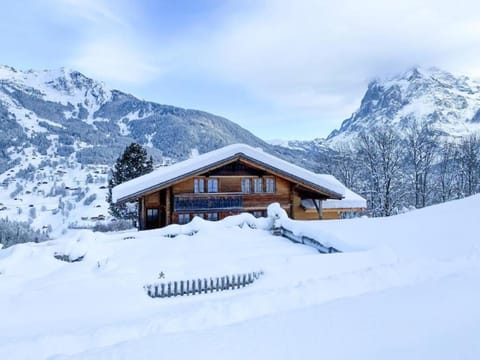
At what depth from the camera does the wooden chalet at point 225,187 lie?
1680 cm

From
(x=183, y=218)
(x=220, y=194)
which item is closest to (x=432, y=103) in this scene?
(x=220, y=194)

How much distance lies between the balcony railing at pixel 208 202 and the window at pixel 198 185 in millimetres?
424

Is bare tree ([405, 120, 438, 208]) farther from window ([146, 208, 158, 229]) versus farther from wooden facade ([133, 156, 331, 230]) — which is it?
window ([146, 208, 158, 229])

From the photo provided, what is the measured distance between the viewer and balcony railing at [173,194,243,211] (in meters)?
16.9

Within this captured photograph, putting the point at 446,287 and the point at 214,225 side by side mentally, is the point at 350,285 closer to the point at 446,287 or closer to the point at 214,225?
the point at 446,287

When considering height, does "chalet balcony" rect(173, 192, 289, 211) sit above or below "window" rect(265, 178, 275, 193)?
below

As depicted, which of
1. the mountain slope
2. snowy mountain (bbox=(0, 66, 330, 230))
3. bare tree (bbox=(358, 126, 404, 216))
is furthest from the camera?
the mountain slope

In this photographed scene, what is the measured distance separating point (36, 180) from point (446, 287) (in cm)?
12076

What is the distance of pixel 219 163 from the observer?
669 inches

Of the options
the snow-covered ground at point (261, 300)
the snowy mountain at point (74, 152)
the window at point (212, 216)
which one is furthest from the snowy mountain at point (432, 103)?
the snow-covered ground at point (261, 300)

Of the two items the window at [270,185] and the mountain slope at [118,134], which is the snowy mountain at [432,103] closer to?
the mountain slope at [118,134]

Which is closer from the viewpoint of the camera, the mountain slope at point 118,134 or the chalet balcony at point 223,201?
the chalet balcony at point 223,201

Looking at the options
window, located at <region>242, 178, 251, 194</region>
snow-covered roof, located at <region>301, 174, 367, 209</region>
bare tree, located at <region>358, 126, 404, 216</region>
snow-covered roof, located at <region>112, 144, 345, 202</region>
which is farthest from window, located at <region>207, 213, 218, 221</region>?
bare tree, located at <region>358, 126, 404, 216</region>

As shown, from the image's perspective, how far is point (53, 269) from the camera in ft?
28.1
